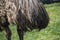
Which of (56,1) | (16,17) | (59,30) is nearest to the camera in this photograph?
(16,17)

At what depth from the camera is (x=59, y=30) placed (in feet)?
18.5

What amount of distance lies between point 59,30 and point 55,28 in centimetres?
20

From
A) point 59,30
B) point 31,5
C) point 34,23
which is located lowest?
point 59,30

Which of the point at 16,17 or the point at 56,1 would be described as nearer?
the point at 16,17

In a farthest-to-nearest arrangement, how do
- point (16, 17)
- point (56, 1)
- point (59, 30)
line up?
point (56, 1) < point (59, 30) < point (16, 17)

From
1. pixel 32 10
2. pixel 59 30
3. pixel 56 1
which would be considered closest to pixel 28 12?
pixel 32 10

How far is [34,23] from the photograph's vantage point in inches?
126

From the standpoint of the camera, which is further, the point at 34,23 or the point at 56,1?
the point at 56,1

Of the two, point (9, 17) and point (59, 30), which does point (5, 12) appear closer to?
point (9, 17)

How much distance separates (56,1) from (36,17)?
21.0 ft

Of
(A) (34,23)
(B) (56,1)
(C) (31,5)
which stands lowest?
(B) (56,1)

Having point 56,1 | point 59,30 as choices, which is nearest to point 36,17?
point 59,30

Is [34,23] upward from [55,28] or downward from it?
upward

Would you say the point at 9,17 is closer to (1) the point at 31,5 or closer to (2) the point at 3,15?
(2) the point at 3,15
